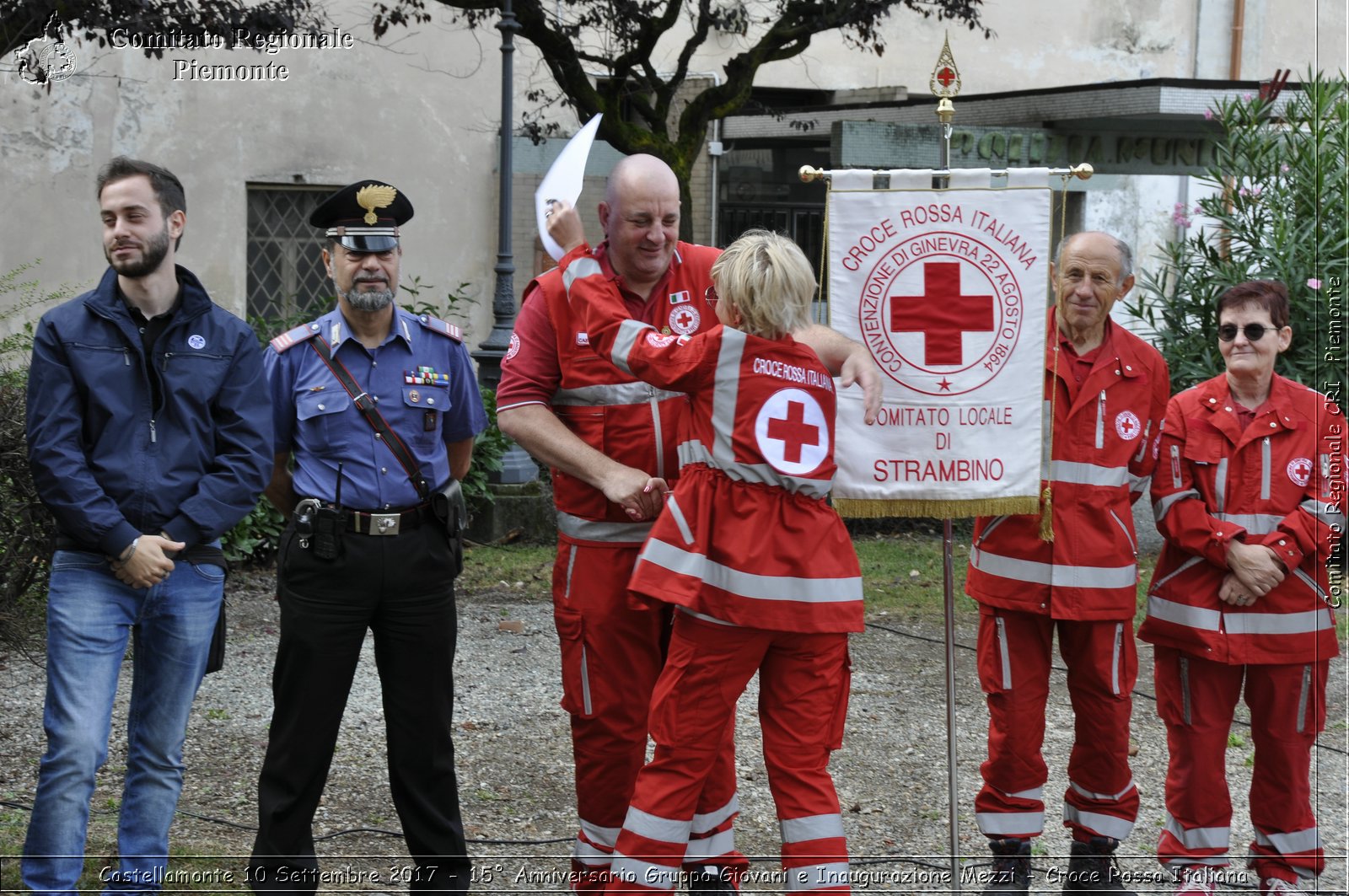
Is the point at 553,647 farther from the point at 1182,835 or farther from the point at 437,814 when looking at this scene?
the point at 1182,835

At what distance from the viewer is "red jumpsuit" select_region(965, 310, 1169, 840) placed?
4.61m

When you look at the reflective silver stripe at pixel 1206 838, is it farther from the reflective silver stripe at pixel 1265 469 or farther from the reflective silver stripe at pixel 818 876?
the reflective silver stripe at pixel 818 876

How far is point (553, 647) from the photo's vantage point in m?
7.83

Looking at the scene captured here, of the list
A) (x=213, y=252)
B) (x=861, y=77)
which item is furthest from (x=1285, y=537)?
(x=861, y=77)

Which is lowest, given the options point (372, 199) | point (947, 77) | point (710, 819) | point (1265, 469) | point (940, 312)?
point (710, 819)

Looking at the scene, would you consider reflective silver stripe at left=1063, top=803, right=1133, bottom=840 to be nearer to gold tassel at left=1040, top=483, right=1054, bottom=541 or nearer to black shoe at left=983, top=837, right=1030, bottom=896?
black shoe at left=983, top=837, right=1030, bottom=896

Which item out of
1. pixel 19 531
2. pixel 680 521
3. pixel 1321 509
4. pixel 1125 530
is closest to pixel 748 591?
pixel 680 521

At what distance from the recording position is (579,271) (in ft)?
14.1

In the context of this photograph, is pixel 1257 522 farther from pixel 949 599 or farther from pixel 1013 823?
pixel 1013 823

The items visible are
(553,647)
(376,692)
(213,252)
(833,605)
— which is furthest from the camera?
(213,252)

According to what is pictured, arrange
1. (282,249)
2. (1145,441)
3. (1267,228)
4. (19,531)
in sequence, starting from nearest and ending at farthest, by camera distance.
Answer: (1145,441)
(19,531)
(1267,228)
(282,249)

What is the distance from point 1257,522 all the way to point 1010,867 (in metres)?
1.39

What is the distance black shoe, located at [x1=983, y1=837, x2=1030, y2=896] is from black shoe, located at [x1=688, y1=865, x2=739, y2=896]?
2.82ft

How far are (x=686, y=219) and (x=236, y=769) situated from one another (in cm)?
811
